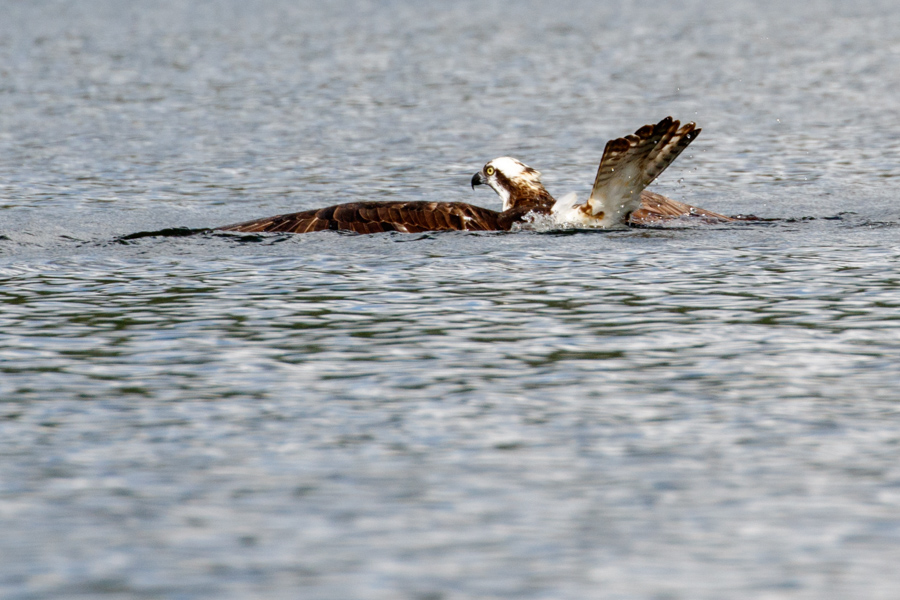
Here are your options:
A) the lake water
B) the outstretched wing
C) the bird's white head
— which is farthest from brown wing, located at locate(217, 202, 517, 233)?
the outstretched wing

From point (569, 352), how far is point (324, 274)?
10.8ft

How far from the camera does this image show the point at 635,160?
39.2 feet

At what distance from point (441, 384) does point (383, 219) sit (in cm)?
536

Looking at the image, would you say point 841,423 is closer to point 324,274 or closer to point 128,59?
point 324,274

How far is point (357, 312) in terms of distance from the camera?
31.7 feet

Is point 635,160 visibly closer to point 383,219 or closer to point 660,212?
point 660,212

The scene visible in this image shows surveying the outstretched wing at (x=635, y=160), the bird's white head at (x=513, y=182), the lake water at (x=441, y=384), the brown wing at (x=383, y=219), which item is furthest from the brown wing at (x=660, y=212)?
the brown wing at (x=383, y=219)

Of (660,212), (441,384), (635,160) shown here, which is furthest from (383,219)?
(441,384)

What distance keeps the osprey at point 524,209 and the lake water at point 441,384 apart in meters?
0.25

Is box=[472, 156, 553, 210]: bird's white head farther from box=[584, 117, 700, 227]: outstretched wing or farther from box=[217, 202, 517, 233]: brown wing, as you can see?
box=[584, 117, 700, 227]: outstretched wing

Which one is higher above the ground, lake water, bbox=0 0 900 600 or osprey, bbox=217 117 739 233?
osprey, bbox=217 117 739 233

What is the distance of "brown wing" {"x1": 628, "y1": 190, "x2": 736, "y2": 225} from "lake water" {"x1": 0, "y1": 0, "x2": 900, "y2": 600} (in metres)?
0.41

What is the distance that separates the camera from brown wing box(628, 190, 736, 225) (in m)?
13.6

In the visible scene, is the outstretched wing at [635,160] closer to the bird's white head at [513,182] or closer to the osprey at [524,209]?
the osprey at [524,209]
